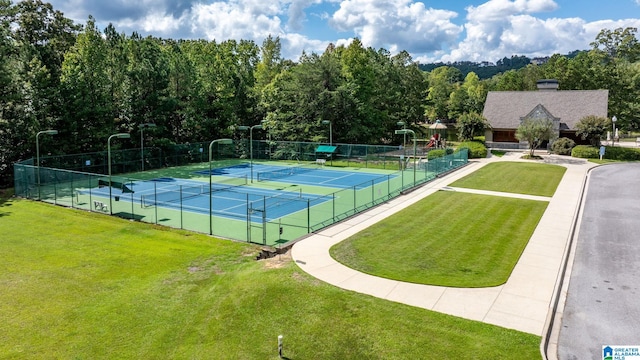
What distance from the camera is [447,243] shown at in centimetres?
1989

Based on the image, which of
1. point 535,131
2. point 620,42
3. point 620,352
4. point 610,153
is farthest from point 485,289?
point 620,42

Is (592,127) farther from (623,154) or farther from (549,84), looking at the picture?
(549,84)

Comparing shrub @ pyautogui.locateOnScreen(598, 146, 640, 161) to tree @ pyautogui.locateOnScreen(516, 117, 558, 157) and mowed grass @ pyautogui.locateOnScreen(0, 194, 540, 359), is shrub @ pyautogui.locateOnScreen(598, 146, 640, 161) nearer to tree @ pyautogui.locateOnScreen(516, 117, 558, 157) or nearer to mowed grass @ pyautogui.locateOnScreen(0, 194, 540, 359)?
tree @ pyautogui.locateOnScreen(516, 117, 558, 157)

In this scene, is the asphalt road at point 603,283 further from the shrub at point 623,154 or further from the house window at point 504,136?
the house window at point 504,136

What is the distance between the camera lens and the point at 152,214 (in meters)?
26.7

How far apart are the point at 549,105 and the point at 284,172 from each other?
3922 cm

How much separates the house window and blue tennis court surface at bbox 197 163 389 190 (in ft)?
90.7

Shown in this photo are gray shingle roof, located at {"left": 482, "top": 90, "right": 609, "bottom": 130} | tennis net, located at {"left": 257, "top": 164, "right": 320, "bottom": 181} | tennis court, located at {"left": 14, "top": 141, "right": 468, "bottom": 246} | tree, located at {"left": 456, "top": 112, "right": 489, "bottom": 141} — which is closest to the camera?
tennis court, located at {"left": 14, "top": 141, "right": 468, "bottom": 246}

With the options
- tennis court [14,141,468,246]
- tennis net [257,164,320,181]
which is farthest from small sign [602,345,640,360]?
tennis net [257,164,320,181]

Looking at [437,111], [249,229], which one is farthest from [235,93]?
[437,111]

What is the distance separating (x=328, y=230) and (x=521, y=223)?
34.3ft

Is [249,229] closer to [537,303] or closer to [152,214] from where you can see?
[152,214]

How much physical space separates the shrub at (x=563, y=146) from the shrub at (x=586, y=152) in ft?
4.47

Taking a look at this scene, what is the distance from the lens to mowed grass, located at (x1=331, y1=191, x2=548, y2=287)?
16288mm
